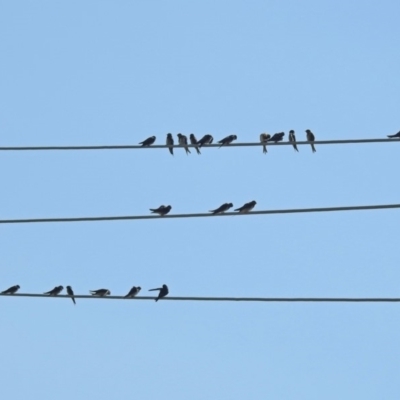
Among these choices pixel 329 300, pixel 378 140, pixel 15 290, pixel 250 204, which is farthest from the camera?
pixel 15 290

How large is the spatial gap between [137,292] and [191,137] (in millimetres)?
5382

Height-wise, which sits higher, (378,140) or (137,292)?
(378,140)

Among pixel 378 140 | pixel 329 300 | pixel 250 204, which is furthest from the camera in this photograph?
pixel 250 204

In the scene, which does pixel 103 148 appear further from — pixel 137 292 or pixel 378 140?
pixel 137 292

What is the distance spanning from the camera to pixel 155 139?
123 ft

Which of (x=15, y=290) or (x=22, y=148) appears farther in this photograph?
(x=15, y=290)

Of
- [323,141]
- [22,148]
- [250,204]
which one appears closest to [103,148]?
[22,148]

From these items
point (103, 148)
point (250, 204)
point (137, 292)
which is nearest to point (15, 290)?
point (137, 292)

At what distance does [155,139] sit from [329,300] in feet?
51.7

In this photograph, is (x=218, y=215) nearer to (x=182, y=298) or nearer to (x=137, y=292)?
(x=182, y=298)

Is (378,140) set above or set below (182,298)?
above

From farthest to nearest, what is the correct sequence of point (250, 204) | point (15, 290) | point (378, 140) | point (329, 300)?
point (15, 290) → point (250, 204) → point (378, 140) → point (329, 300)

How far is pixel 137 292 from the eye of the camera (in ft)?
110

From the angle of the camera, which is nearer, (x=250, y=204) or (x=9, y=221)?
(x=9, y=221)
